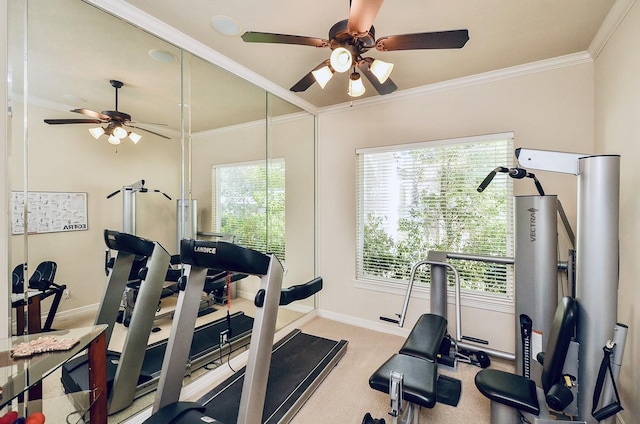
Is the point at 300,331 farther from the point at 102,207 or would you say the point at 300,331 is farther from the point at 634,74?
the point at 634,74

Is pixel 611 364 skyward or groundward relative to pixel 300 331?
skyward

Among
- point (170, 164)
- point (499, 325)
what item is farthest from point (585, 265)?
point (170, 164)

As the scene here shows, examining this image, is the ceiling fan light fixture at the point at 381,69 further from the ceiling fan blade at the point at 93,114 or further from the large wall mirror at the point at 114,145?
the ceiling fan blade at the point at 93,114

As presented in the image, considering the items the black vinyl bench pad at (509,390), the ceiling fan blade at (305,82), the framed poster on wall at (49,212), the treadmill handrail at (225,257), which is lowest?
the black vinyl bench pad at (509,390)

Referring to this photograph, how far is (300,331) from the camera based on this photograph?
3.25 metres

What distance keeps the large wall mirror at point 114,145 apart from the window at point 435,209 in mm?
1320

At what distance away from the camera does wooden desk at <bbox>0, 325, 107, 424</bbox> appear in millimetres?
1007

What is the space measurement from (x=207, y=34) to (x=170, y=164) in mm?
1063

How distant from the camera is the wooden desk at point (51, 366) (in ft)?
3.30

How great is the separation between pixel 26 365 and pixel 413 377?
1.84m

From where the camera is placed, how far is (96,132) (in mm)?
1793

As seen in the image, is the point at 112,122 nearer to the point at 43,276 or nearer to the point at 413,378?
the point at 43,276

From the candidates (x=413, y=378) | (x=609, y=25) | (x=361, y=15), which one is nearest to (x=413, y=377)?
(x=413, y=378)

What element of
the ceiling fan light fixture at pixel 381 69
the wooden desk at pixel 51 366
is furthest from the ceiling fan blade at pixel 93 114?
the ceiling fan light fixture at pixel 381 69
